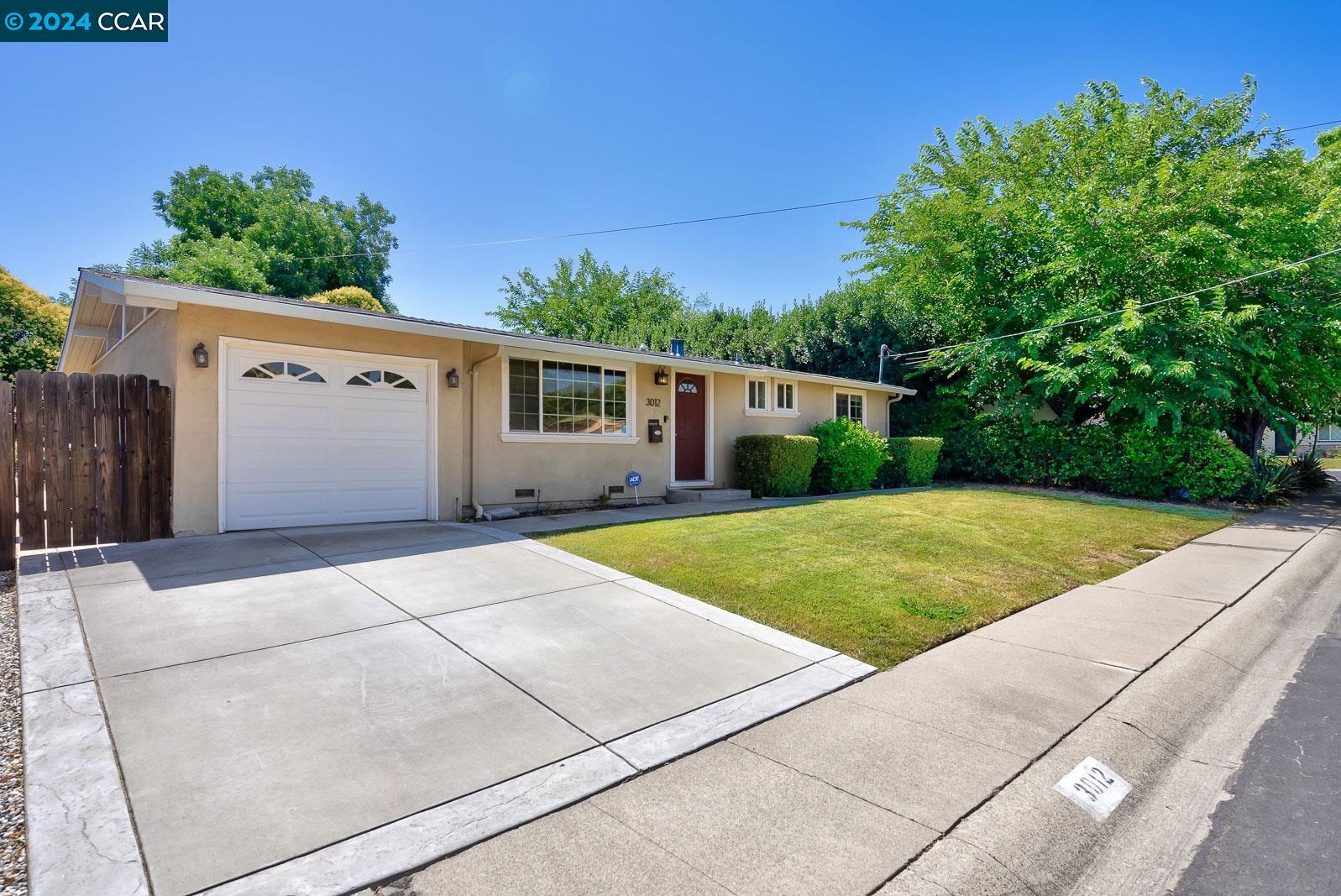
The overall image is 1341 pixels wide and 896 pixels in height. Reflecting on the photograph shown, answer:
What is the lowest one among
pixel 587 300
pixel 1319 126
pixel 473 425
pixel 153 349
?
pixel 473 425

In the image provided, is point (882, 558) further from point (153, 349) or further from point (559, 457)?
point (153, 349)

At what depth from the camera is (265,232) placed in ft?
92.2

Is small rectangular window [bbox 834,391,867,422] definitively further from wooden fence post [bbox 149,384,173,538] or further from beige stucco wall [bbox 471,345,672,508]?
wooden fence post [bbox 149,384,173,538]

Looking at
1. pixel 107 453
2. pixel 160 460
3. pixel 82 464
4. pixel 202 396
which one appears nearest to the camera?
pixel 82 464

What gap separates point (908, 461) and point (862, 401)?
2103 mm

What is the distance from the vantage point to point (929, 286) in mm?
16516

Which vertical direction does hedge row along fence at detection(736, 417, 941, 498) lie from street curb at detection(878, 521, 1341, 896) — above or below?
above

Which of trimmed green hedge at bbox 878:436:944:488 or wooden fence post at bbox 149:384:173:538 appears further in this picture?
trimmed green hedge at bbox 878:436:944:488

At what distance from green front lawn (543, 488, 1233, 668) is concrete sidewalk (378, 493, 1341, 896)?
515 mm

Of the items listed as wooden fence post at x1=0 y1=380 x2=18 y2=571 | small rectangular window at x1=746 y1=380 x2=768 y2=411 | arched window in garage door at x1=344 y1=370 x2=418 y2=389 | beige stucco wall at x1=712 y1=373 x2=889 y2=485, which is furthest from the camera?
small rectangular window at x1=746 y1=380 x2=768 y2=411

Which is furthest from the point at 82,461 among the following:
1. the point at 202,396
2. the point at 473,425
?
the point at 473,425

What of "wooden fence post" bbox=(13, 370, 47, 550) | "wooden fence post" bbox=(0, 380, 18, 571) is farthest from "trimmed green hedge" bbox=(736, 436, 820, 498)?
"wooden fence post" bbox=(0, 380, 18, 571)

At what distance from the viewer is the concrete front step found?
11.4 m

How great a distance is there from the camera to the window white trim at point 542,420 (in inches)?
368
